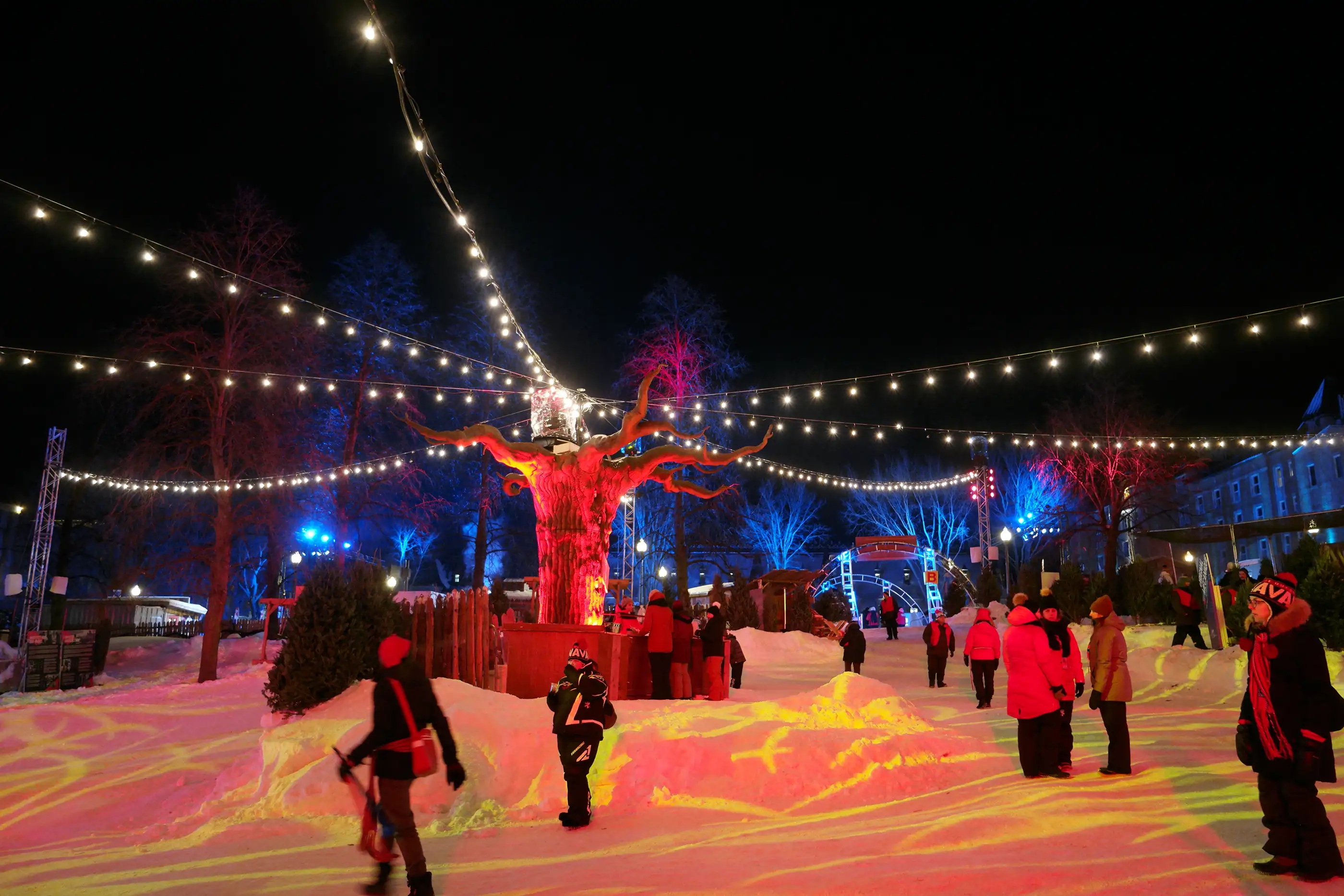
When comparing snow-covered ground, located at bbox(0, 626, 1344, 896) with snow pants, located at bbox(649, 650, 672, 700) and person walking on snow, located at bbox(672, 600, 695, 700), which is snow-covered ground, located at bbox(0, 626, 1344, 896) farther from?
person walking on snow, located at bbox(672, 600, 695, 700)

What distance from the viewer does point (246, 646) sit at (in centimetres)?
2388

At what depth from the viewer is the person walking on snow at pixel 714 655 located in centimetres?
1154

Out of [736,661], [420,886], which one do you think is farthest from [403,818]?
[736,661]

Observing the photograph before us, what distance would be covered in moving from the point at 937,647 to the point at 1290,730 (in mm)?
10676

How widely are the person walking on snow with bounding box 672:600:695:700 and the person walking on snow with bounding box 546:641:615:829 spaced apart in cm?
465

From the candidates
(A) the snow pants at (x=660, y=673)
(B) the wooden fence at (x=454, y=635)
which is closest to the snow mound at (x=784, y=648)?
(A) the snow pants at (x=660, y=673)

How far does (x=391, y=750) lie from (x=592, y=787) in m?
2.56

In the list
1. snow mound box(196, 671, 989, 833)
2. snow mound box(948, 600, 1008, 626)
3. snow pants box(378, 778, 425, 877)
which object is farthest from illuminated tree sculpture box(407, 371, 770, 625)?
snow mound box(948, 600, 1008, 626)

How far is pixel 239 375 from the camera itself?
62.4 feet

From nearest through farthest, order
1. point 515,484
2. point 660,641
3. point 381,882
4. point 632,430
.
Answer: point 381,882 → point 660,641 → point 632,430 → point 515,484

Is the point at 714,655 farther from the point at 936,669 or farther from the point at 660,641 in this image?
the point at 936,669

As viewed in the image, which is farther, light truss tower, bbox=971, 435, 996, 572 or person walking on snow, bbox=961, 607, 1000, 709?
light truss tower, bbox=971, 435, 996, 572

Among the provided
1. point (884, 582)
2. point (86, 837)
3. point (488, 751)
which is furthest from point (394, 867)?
point (884, 582)

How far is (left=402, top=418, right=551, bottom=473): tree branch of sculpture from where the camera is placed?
12.1 m
